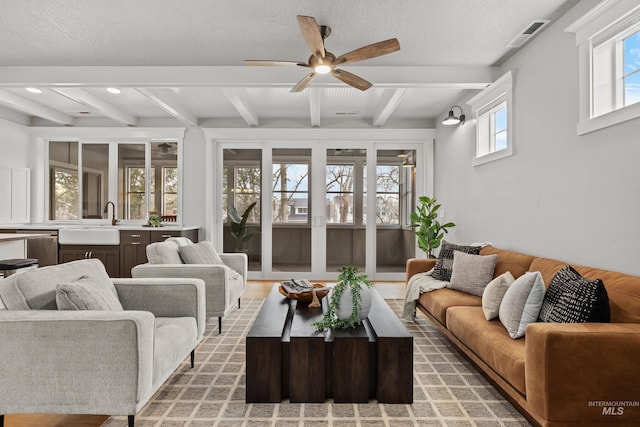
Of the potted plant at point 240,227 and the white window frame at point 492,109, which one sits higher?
the white window frame at point 492,109

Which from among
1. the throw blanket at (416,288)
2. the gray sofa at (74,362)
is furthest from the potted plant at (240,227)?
the gray sofa at (74,362)

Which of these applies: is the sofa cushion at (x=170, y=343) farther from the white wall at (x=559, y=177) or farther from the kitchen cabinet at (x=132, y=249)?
the kitchen cabinet at (x=132, y=249)

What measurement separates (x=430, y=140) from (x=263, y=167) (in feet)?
8.97

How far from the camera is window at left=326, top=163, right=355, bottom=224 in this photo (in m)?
6.11

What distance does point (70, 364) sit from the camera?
1691 mm

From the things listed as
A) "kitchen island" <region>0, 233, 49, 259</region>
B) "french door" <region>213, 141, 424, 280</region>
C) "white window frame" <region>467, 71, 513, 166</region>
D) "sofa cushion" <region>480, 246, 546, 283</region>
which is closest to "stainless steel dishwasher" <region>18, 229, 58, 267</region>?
"kitchen island" <region>0, 233, 49, 259</region>

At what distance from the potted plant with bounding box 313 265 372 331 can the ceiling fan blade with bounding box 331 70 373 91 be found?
1.72 metres

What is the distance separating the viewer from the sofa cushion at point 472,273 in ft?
10.5

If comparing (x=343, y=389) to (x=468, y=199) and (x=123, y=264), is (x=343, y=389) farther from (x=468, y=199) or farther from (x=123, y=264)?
(x=123, y=264)

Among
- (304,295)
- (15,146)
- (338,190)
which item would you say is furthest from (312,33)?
(15,146)

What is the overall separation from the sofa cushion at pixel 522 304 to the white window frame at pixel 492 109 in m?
1.65

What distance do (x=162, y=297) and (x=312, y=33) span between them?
207 cm

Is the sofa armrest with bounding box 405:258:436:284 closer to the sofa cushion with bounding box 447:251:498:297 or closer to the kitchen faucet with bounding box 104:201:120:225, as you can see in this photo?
the sofa cushion with bounding box 447:251:498:297

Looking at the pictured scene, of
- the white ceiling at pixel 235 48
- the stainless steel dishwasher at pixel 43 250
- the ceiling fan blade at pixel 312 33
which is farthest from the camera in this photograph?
the stainless steel dishwasher at pixel 43 250
